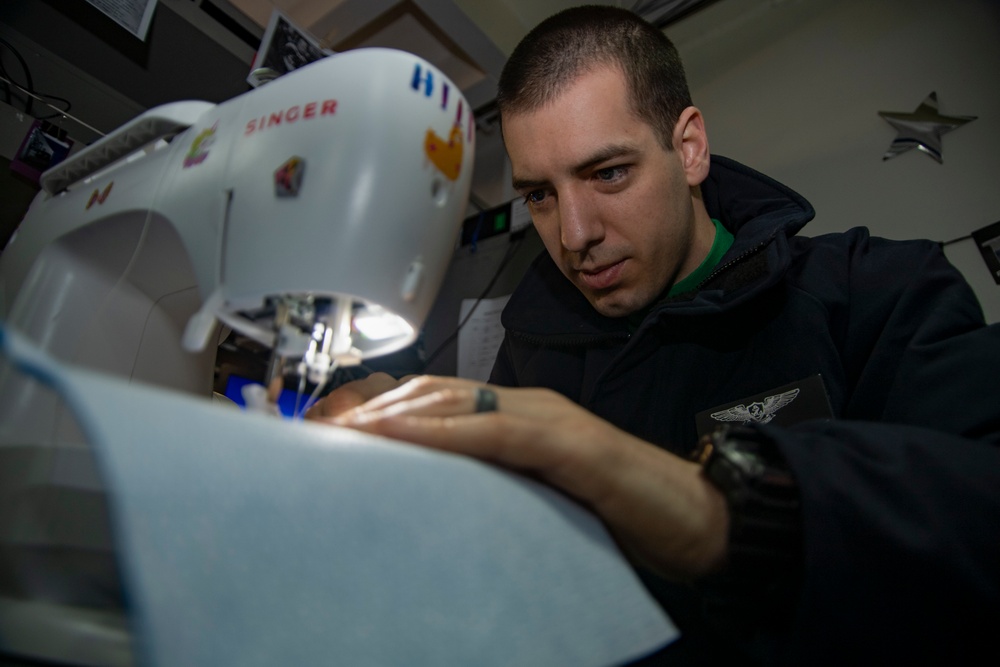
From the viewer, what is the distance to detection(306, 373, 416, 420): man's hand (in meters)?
0.62

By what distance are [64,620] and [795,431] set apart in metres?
0.57

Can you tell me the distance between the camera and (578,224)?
94 centimetres

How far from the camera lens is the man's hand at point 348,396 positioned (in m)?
0.62

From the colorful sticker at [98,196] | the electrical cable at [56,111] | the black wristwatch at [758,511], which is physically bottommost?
the black wristwatch at [758,511]

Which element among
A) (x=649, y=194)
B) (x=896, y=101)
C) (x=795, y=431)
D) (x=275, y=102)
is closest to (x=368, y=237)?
(x=275, y=102)

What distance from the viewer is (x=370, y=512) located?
0.27m

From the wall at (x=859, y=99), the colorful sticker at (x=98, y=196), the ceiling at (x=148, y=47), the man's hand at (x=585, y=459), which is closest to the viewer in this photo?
the man's hand at (x=585, y=459)

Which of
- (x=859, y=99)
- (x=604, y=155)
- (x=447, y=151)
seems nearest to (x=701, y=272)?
(x=604, y=155)

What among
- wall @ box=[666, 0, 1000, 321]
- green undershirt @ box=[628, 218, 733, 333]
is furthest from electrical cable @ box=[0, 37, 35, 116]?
wall @ box=[666, 0, 1000, 321]

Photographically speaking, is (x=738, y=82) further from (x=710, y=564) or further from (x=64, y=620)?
(x=64, y=620)

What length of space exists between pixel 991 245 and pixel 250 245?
1.50 m

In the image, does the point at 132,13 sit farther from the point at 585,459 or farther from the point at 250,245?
the point at 585,459

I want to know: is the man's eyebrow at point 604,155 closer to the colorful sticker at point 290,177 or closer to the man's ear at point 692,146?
the man's ear at point 692,146

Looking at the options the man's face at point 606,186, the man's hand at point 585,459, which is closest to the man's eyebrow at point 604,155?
the man's face at point 606,186
